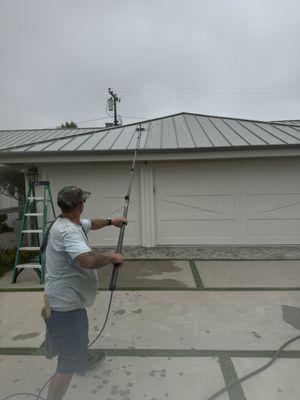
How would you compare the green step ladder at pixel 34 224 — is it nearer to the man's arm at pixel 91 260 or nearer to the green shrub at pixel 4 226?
the man's arm at pixel 91 260

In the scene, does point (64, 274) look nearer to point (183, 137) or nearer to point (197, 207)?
point (197, 207)

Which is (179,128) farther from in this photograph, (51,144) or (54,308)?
(54,308)

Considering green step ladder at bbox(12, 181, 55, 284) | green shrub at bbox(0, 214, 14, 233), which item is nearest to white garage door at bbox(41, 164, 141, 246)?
green step ladder at bbox(12, 181, 55, 284)

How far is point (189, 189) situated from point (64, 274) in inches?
217

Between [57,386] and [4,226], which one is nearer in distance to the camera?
[57,386]

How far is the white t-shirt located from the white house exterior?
4932 mm

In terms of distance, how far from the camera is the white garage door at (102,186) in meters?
7.61

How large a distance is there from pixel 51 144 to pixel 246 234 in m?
4.92

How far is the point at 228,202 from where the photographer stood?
24.5 feet

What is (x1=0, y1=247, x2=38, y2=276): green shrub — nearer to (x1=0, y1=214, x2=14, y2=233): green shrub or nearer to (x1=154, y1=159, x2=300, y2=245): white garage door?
(x1=154, y1=159, x2=300, y2=245): white garage door

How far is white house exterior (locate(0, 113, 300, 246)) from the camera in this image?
7.33 meters

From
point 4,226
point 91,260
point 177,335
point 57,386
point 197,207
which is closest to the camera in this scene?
point 91,260

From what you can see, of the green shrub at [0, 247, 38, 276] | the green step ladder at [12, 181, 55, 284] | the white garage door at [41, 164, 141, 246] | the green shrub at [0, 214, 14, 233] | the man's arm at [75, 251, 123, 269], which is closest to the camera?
the man's arm at [75, 251, 123, 269]

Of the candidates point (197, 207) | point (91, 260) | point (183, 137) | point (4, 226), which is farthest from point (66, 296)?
point (4, 226)
